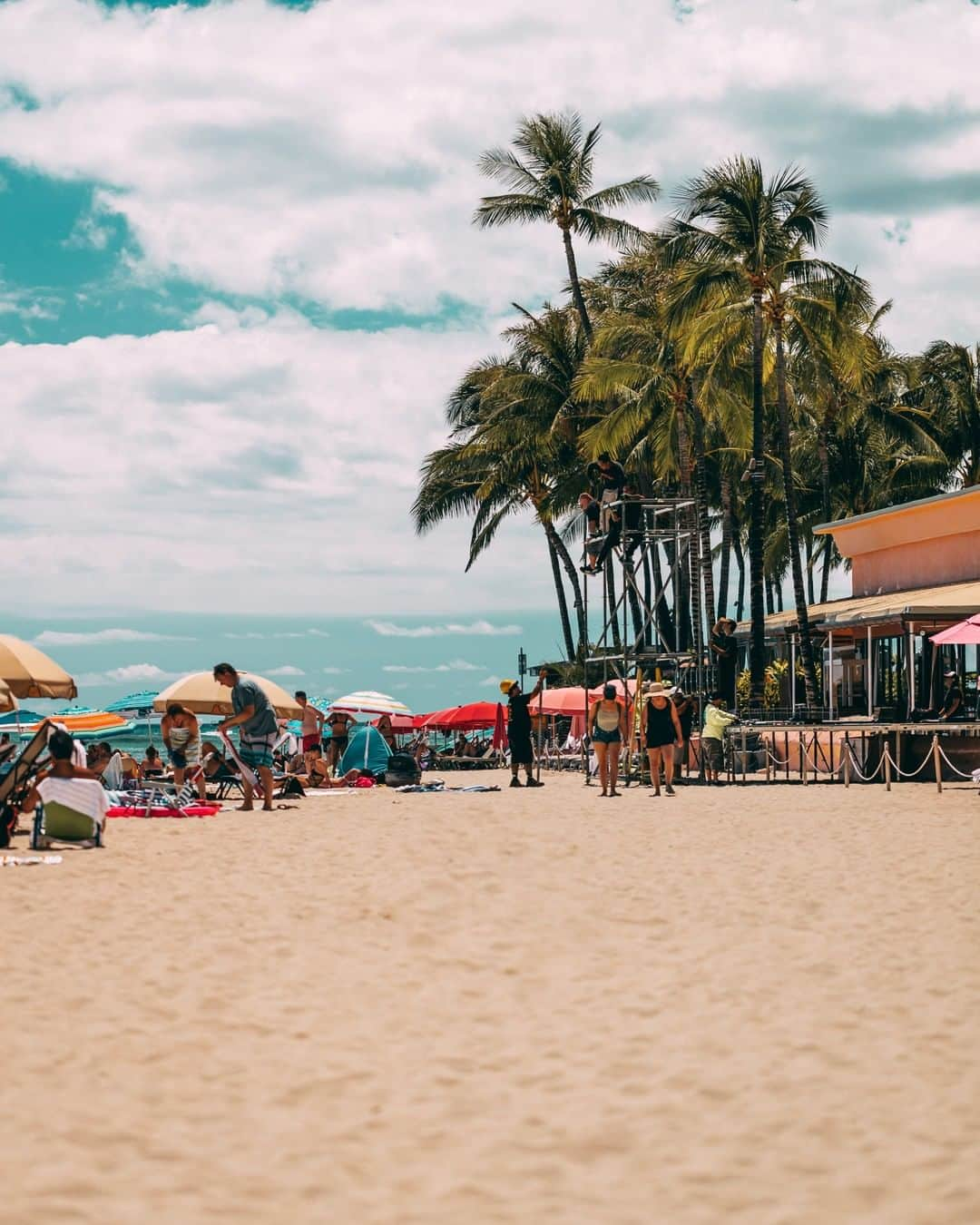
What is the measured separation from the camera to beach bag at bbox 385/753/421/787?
2280 cm

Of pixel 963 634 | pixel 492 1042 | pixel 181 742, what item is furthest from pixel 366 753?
pixel 492 1042

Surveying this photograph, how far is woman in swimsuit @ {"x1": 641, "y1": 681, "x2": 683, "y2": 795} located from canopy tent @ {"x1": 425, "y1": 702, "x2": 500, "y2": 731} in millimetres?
18297

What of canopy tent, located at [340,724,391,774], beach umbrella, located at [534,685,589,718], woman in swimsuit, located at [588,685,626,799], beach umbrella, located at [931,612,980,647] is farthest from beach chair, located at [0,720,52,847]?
beach umbrella, located at [534,685,589,718]

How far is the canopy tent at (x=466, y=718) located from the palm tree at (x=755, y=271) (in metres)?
8.56

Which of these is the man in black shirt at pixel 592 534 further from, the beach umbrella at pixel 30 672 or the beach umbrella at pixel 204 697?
the beach umbrella at pixel 30 672

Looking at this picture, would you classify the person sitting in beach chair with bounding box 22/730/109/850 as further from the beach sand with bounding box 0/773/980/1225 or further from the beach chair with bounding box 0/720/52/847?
the beach sand with bounding box 0/773/980/1225

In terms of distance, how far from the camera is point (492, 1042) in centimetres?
544

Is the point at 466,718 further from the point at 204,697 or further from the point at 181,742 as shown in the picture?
the point at 181,742

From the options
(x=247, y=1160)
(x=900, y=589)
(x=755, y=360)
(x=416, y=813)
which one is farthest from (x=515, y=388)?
(x=247, y=1160)

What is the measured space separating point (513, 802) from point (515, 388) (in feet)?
77.1

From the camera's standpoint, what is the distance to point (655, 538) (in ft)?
72.1

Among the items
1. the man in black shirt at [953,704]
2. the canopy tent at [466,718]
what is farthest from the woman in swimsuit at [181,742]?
the canopy tent at [466,718]

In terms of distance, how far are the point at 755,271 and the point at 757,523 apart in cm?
533

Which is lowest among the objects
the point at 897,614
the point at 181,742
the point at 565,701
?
the point at 181,742
